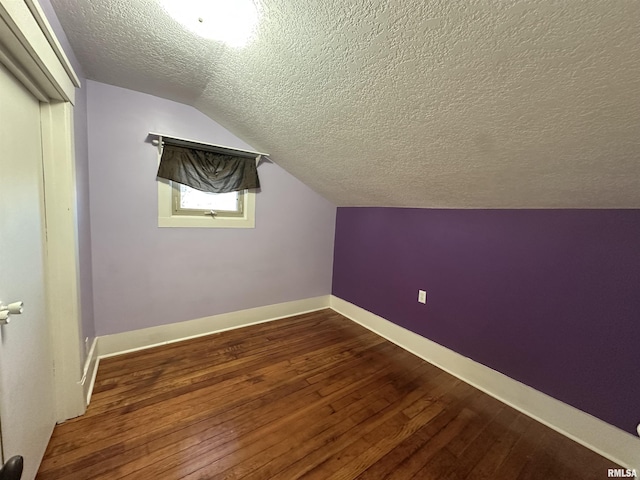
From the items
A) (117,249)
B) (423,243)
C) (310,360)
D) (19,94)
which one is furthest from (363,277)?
(19,94)

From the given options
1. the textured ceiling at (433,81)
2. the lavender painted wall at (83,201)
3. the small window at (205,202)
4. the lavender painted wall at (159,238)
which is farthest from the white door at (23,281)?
the small window at (205,202)

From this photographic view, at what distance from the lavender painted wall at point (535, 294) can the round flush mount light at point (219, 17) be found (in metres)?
1.96

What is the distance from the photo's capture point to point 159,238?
220cm

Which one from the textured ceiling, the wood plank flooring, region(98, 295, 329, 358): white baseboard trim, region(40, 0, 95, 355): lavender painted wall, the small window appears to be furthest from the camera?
the small window

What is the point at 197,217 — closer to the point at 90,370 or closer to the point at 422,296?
the point at 90,370

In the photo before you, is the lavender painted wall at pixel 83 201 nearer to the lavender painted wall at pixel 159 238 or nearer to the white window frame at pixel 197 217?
the lavender painted wall at pixel 159 238

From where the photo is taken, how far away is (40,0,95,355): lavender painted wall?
59.9 inches

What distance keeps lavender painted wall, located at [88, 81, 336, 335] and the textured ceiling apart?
271mm

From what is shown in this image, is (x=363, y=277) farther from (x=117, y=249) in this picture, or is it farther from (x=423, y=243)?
(x=117, y=249)

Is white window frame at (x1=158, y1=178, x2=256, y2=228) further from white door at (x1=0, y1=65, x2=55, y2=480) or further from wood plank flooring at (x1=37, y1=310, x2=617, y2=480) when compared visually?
wood plank flooring at (x1=37, y1=310, x2=617, y2=480)

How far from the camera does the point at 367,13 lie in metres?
0.96

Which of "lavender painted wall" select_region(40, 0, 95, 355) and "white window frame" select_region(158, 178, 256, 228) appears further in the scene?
"white window frame" select_region(158, 178, 256, 228)

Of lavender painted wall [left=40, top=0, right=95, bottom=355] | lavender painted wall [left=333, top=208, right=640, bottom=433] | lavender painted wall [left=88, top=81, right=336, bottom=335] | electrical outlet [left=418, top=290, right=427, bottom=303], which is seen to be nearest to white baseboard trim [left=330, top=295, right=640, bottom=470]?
lavender painted wall [left=333, top=208, right=640, bottom=433]

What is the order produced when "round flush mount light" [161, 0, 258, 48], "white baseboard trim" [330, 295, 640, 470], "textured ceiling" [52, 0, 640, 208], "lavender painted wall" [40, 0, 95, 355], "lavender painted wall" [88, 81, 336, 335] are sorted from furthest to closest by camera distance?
"lavender painted wall" [88, 81, 336, 335] → "lavender painted wall" [40, 0, 95, 355] → "white baseboard trim" [330, 295, 640, 470] → "round flush mount light" [161, 0, 258, 48] → "textured ceiling" [52, 0, 640, 208]
